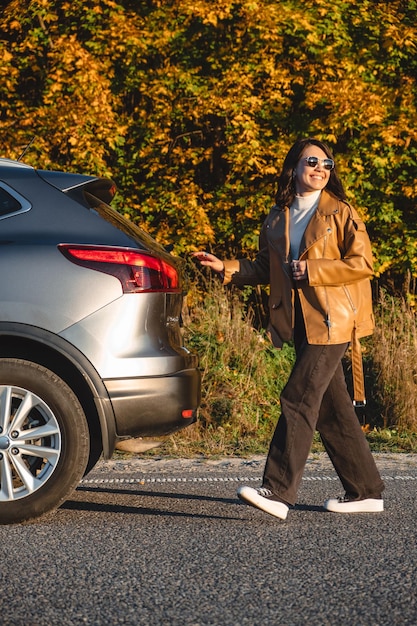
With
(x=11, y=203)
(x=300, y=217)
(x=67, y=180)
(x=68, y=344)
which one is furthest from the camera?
(x=300, y=217)

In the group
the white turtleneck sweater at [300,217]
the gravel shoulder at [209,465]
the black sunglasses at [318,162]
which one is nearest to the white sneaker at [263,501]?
the white turtleneck sweater at [300,217]

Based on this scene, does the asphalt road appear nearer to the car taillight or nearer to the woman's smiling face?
the car taillight

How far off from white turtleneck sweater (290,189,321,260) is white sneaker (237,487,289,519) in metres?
1.19

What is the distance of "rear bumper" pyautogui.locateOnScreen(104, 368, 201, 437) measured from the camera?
5.34 m

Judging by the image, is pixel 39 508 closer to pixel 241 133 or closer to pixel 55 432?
pixel 55 432

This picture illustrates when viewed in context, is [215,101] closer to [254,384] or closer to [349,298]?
A: [254,384]

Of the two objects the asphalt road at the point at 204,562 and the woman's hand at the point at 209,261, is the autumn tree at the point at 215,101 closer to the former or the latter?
the woman's hand at the point at 209,261

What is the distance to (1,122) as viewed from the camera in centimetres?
1656

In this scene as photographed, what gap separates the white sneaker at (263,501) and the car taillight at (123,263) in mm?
1080

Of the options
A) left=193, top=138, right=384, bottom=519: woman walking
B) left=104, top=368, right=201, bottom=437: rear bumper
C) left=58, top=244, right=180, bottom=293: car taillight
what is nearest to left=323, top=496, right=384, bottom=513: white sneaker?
left=193, top=138, right=384, bottom=519: woman walking

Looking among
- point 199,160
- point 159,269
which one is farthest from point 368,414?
point 199,160

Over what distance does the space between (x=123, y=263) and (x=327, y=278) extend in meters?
1.00

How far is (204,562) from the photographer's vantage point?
15.0ft

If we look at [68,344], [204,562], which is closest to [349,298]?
[68,344]
